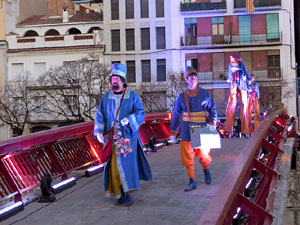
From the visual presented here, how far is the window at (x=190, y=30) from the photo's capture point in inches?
1607

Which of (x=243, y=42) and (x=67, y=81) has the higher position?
(x=243, y=42)

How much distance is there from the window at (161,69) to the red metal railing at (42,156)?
1189 inches

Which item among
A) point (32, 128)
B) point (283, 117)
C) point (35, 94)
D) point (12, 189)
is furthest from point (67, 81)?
point (12, 189)

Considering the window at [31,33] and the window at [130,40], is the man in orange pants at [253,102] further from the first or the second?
the window at [31,33]

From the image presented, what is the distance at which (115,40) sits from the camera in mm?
41688

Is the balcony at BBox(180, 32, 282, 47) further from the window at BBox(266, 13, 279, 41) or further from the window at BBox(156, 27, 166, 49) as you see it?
the window at BBox(156, 27, 166, 49)

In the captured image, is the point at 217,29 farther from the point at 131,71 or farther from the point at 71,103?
the point at 71,103

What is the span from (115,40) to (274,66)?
14558 mm

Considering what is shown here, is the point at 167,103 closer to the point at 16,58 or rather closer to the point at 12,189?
the point at 16,58

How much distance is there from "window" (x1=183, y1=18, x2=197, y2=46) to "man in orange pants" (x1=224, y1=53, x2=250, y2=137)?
2745 cm

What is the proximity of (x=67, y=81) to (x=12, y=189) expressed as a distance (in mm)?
30036

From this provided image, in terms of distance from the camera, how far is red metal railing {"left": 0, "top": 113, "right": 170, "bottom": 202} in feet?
22.6

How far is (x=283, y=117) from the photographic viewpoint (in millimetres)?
14109

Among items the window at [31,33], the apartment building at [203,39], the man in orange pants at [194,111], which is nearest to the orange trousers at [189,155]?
the man in orange pants at [194,111]
